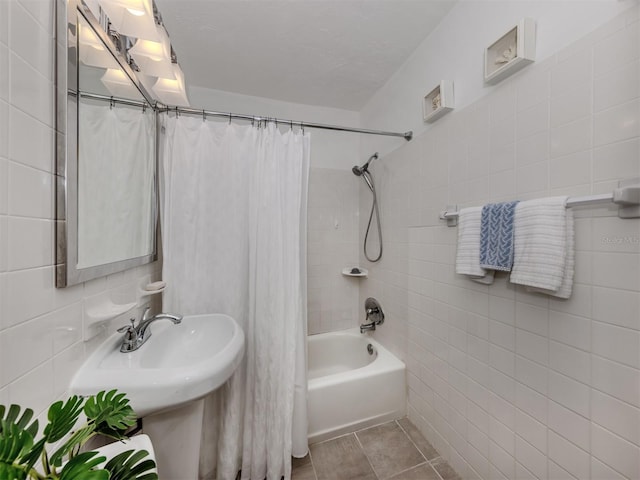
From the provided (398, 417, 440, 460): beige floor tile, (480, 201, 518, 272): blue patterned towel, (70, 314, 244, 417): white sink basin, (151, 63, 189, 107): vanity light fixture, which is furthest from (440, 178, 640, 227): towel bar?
(151, 63, 189, 107): vanity light fixture

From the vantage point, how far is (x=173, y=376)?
76cm

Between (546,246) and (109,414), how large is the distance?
1231 millimetres

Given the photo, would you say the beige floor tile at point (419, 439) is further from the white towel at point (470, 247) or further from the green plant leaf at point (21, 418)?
the green plant leaf at point (21, 418)

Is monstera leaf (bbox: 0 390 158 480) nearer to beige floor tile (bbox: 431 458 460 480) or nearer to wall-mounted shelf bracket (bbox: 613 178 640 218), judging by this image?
wall-mounted shelf bracket (bbox: 613 178 640 218)

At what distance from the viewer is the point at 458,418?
1284 mm

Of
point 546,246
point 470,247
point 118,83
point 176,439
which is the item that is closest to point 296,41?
point 118,83

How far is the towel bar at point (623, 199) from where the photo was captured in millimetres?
677

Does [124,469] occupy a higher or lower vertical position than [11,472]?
lower

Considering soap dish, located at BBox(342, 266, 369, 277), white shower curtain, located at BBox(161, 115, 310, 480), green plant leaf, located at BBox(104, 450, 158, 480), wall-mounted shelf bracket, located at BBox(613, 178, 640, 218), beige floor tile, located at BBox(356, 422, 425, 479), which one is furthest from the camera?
soap dish, located at BBox(342, 266, 369, 277)

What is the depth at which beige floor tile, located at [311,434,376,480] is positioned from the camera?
4.25 feet

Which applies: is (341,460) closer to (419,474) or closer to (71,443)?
(419,474)

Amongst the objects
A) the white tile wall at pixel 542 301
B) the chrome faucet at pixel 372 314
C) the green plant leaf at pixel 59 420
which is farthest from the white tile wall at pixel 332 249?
the green plant leaf at pixel 59 420

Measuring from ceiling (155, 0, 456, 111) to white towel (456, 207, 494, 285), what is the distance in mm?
1060

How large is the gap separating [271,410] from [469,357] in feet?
3.24
